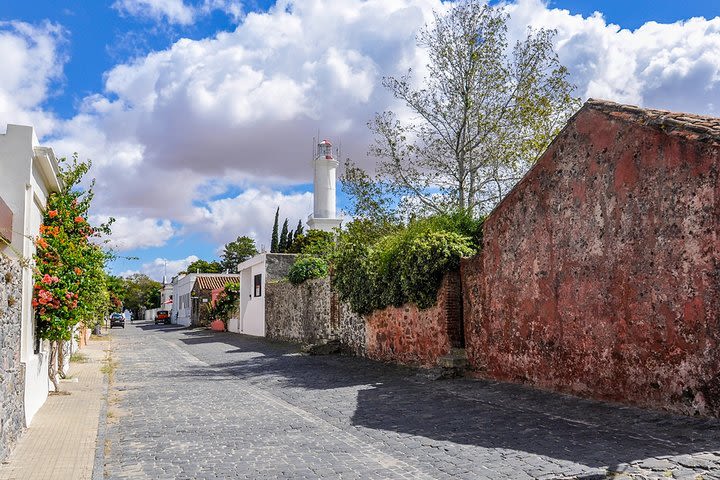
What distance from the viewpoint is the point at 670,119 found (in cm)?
868

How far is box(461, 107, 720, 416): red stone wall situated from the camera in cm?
804

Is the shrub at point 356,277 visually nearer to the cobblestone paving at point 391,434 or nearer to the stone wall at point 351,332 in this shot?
the stone wall at point 351,332

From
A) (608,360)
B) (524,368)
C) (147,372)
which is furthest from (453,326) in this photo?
(147,372)

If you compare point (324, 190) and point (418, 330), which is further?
point (324, 190)

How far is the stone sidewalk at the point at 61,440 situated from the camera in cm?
624

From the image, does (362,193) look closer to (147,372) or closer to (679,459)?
(147,372)

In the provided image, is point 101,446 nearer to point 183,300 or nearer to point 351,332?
point 351,332

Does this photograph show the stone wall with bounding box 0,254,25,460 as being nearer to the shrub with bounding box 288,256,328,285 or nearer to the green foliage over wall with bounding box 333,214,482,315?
the green foliage over wall with bounding box 333,214,482,315

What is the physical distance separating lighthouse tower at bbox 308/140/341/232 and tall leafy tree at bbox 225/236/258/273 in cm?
3006

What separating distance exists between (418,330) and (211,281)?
38.5 m

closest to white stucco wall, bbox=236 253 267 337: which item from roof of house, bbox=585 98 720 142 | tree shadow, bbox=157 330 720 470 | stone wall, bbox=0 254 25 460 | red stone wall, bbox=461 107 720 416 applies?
tree shadow, bbox=157 330 720 470

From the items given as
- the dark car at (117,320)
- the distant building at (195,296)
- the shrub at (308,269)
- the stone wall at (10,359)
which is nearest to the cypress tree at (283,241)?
the distant building at (195,296)

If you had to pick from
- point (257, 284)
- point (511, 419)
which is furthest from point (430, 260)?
point (257, 284)

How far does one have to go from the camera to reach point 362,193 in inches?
729
